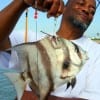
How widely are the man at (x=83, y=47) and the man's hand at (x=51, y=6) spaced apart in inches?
16.5

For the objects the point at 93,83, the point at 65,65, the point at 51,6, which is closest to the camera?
the point at 51,6

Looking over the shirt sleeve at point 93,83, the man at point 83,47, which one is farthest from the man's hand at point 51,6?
the shirt sleeve at point 93,83

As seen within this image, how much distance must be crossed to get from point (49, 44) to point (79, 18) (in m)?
0.72

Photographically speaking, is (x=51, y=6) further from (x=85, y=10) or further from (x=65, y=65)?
(x=85, y=10)

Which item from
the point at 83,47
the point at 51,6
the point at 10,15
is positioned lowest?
the point at 83,47

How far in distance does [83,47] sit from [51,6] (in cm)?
79

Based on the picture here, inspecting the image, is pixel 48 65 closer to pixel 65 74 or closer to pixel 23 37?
pixel 65 74

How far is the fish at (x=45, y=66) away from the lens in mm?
2643

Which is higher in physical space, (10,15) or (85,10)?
(10,15)

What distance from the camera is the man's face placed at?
3.29 m

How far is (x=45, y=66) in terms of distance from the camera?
2707 millimetres

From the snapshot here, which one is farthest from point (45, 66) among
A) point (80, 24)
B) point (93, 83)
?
point (80, 24)

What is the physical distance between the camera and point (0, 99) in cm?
818

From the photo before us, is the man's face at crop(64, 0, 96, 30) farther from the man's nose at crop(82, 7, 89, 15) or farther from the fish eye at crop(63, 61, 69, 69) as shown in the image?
the fish eye at crop(63, 61, 69, 69)
